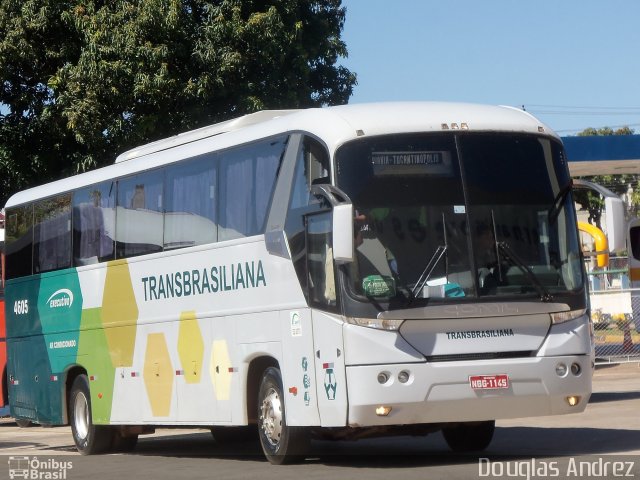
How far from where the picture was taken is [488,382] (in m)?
11.9

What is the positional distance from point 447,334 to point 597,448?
2.63 metres

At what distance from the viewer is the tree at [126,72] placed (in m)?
25.0

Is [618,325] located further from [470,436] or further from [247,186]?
[247,186]

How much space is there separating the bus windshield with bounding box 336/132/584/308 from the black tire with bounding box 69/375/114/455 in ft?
22.5

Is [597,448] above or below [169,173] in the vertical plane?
below

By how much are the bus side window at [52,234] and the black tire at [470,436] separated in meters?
6.41

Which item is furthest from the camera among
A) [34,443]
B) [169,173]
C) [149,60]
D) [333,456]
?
[149,60]

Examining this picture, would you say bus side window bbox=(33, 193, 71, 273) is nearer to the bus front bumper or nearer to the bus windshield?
the bus windshield

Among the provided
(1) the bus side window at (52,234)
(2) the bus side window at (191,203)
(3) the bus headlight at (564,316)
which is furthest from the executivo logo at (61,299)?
(3) the bus headlight at (564,316)

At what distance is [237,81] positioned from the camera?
25.8 m

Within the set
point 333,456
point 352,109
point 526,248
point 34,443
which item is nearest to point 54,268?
point 34,443

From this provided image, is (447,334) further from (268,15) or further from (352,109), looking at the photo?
(268,15)

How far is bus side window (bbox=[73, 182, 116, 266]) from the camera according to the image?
1684cm

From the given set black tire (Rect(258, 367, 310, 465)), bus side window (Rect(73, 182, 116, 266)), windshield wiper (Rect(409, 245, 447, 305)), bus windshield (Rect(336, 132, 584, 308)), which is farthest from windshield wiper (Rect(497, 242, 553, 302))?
bus side window (Rect(73, 182, 116, 266))
